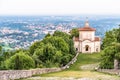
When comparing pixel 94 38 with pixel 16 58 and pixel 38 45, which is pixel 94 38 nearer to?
pixel 38 45

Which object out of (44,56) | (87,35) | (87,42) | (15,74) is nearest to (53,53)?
(44,56)

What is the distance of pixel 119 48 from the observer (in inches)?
2210

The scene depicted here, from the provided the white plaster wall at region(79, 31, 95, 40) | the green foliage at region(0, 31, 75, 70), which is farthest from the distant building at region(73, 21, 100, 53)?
the green foliage at region(0, 31, 75, 70)

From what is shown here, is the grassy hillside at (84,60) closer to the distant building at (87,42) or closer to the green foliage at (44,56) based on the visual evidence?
the green foliage at (44,56)

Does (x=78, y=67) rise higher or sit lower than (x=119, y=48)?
lower

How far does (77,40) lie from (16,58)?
3068cm

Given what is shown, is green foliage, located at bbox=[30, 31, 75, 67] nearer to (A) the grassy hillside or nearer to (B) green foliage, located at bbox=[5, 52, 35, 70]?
(A) the grassy hillside

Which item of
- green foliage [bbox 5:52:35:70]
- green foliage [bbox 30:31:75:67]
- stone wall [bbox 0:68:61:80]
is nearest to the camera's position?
stone wall [bbox 0:68:61:80]

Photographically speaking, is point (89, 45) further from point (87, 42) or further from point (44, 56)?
point (44, 56)

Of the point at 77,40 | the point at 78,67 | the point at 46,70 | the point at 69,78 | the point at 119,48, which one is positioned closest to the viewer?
the point at 69,78

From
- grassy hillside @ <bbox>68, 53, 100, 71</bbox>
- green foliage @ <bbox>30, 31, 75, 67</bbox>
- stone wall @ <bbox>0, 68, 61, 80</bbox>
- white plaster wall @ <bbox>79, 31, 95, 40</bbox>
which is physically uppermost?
stone wall @ <bbox>0, 68, 61, 80</bbox>

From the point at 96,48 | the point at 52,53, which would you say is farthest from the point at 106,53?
the point at 96,48

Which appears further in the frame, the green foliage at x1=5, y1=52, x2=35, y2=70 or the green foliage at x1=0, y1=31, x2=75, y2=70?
the green foliage at x1=0, y1=31, x2=75, y2=70

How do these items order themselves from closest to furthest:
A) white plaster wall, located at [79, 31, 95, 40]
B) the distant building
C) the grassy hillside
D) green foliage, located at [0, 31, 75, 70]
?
green foliage, located at [0, 31, 75, 70]
the grassy hillside
white plaster wall, located at [79, 31, 95, 40]
the distant building
